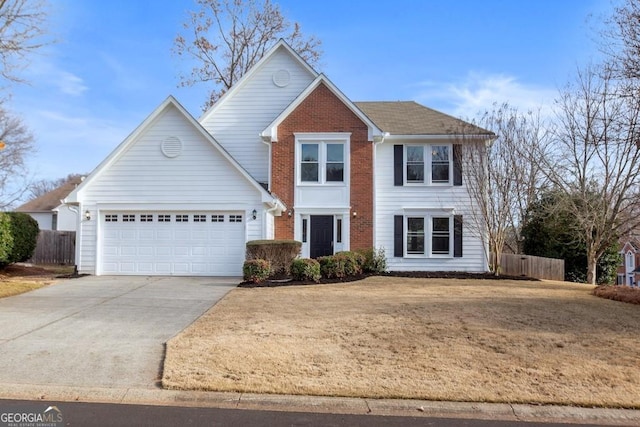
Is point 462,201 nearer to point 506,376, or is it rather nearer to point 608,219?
point 608,219

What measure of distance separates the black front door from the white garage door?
3.25 m

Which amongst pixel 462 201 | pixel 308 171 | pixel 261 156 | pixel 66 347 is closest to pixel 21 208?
pixel 261 156

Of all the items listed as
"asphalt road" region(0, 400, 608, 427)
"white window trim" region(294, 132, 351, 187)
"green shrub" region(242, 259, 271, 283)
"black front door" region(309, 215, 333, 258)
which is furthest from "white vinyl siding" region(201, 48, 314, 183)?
"asphalt road" region(0, 400, 608, 427)

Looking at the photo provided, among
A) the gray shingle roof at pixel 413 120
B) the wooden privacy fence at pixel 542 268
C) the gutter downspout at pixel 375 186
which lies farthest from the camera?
the wooden privacy fence at pixel 542 268

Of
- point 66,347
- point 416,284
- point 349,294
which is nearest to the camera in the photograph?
point 66,347

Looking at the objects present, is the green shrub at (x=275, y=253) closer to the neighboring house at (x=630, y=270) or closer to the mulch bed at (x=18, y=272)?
the mulch bed at (x=18, y=272)

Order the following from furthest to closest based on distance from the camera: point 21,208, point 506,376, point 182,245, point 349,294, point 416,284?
point 21,208, point 182,245, point 416,284, point 349,294, point 506,376

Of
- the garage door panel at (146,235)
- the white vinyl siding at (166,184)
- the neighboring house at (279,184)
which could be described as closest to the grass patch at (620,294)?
the neighboring house at (279,184)

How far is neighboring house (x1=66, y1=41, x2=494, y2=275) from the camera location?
18.1 metres

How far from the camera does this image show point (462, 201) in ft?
67.2

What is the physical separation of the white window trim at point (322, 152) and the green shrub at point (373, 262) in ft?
9.33

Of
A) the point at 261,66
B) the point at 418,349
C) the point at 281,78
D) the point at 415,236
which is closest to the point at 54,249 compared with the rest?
the point at 261,66

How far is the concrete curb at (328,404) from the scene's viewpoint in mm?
5527

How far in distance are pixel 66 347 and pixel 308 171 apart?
13.4 metres
